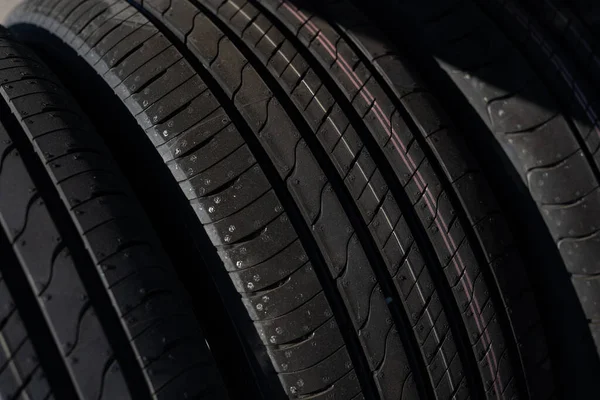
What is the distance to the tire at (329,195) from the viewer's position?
1.46 m

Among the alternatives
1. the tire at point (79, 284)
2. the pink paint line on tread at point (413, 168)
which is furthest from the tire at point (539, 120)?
the tire at point (79, 284)

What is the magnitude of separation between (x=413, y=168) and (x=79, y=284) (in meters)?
0.80

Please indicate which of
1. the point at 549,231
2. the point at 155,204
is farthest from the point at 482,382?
the point at 155,204

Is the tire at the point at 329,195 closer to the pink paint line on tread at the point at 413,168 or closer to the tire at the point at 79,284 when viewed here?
the pink paint line on tread at the point at 413,168

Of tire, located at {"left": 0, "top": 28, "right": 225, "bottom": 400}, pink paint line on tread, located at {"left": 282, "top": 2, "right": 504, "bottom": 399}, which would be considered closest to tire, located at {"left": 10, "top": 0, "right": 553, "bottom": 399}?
pink paint line on tread, located at {"left": 282, "top": 2, "right": 504, "bottom": 399}

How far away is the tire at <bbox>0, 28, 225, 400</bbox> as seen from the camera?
1274 mm

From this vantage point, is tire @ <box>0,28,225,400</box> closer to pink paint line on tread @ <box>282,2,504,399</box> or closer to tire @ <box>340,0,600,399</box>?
pink paint line on tread @ <box>282,2,504,399</box>

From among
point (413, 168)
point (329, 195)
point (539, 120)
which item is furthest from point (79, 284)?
point (539, 120)

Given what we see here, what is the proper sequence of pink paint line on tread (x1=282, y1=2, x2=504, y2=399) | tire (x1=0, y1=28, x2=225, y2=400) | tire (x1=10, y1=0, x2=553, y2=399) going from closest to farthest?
tire (x1=0, y1=28, x2=225, y2=400) → tire (x1=10, y1=0, x2=553, y2=399) → pink paint line on tread (x1=282, y1=2, x2=504, y2=399)

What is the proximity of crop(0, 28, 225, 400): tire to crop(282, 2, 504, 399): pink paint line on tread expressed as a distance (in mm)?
602

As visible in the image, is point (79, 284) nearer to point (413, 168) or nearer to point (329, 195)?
point (329, 195)

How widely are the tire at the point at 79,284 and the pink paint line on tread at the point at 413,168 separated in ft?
1.97

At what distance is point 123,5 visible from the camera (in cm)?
172

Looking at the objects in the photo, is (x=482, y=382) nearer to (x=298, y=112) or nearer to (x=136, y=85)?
(x=298, y=112)
